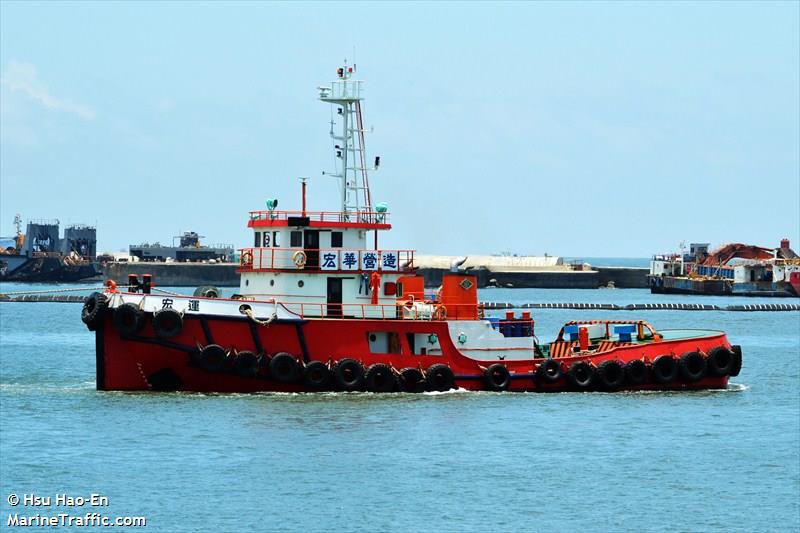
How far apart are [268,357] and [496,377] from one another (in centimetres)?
564

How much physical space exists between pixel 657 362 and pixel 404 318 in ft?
22.2

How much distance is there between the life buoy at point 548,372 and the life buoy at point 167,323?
893 cm

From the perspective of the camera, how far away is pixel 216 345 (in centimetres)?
3212

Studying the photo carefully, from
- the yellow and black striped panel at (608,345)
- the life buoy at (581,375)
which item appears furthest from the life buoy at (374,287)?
the yellow and black striped panel at (608,345)

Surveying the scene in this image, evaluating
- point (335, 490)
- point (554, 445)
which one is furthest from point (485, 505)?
point (554, 445)

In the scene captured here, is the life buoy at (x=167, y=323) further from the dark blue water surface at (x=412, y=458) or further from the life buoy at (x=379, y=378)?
the life buoy at (x=379, y=378)

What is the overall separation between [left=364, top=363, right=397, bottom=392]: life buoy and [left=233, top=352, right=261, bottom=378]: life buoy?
2626 millimetres

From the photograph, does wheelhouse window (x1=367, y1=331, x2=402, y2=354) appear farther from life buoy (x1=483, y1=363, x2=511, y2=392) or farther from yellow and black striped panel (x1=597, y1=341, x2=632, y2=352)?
yellow and black striped panel (x1=597, y1=341, x2=632, y2=352)

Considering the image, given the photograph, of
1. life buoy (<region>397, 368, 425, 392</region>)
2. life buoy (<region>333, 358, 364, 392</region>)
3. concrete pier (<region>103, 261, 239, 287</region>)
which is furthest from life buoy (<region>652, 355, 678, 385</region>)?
concrete pier (<region>103, 261, 239, 287</region>)

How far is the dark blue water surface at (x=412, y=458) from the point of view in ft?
76.6

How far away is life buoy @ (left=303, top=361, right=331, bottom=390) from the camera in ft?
106

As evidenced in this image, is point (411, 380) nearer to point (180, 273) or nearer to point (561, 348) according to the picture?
point (561, 348)

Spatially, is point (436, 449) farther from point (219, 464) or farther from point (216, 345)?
point (216, 345)

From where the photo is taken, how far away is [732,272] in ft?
354
